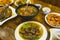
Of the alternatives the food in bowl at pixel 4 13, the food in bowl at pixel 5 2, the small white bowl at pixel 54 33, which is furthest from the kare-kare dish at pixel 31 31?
the food in bowl at pixel 5 2

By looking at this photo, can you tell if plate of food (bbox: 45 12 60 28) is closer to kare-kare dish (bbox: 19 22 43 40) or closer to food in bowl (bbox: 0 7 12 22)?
kare-kare dish (bbox: 19 22 43 40)

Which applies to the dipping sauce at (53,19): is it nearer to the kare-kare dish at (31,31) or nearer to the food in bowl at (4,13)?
the kare-kare dish at (31,31)

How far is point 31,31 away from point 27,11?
0.24 meters

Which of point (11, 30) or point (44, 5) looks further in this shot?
point (44, 5)

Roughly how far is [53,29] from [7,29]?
47 centimetres

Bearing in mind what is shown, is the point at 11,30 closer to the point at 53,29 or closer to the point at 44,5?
the point at 53,29

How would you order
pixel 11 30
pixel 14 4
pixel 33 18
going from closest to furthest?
1. pixel 11 30
2. pixel 33 18
3. pixel 14 4

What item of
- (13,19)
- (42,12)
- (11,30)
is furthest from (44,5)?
(11,30)

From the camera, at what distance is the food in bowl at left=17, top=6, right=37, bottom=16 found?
136cm

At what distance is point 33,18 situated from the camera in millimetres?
1438

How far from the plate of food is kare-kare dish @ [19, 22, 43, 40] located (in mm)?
149

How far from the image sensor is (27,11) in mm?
1389

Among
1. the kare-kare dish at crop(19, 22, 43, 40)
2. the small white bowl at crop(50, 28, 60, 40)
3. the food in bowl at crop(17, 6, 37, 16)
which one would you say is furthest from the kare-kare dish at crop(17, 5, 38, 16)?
the small white bowl at crop(50, 28, 60, 40)

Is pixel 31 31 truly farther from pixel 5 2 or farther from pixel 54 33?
pixel 5 2
